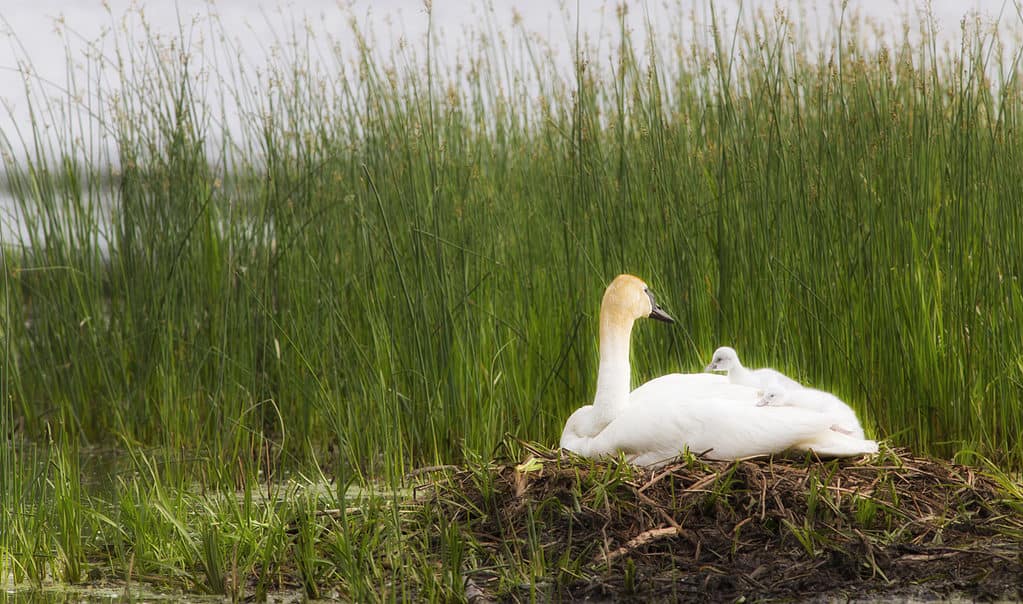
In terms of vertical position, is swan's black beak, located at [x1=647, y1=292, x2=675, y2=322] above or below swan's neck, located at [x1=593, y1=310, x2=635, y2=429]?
above

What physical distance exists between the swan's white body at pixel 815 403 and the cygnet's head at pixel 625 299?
33.7 inches

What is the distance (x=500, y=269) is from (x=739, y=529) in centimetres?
304

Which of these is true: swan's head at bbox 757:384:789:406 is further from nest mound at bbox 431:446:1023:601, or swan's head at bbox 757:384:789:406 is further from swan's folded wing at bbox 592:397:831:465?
nest mound at bbox 431:446:1023:601

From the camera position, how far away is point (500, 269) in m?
7.55

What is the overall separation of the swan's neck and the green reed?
627mm

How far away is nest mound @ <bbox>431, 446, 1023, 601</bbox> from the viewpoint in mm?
4629

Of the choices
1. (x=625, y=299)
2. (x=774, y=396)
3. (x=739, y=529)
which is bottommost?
(x=739, y=529)

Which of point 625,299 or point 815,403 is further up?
point 625,299

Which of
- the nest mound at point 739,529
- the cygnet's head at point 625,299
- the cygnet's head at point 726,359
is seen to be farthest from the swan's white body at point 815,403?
the cygnet's head at point 625,299

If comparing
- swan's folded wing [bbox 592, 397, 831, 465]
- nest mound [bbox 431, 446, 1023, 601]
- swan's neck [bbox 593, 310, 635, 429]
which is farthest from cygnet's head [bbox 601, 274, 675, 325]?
nest mound [bbox 431, 446, 1023, 601]

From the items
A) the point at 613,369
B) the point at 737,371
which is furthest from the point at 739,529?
the point at 613,369

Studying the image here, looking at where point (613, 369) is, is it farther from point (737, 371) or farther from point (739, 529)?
point (739, 529)

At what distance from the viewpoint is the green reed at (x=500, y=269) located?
21.1 feet

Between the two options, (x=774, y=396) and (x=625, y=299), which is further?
(x=625, y=299)
